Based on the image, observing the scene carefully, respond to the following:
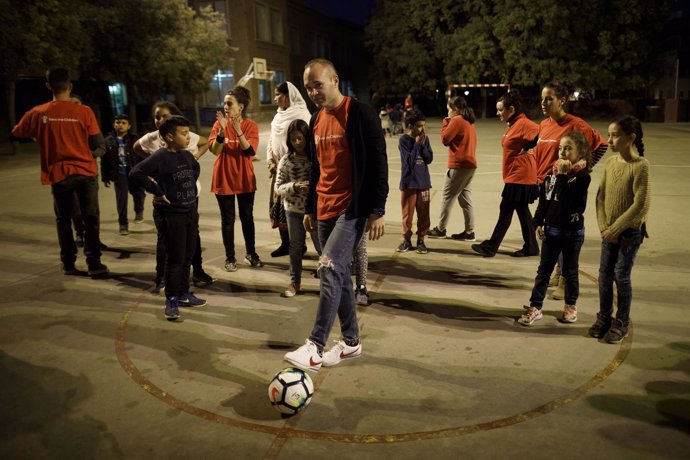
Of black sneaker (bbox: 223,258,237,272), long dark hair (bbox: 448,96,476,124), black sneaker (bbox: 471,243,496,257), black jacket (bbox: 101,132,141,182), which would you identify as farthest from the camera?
black jacket (bbox: 101,132,141,182)

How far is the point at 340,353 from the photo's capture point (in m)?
4.00

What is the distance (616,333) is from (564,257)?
2.23 feet

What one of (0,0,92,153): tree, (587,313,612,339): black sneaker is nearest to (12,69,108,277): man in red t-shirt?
(587,313,612,339): black sneaker

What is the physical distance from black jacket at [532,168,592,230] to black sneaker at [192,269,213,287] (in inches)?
134

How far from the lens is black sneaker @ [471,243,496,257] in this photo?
652 centimetres

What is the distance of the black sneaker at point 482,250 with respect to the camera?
6523 millimetres

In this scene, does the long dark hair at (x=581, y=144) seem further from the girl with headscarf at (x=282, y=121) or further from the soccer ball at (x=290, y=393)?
the girl with headscarf at (x=282, y=121)

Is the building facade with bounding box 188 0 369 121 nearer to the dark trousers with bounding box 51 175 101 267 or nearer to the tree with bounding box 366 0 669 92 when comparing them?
the tree with bounding box 366 0 669 92

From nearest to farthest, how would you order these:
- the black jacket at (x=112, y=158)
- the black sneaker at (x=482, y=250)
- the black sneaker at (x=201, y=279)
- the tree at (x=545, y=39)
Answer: the black sneaker at (x=201, y=279) < the black sneaker at (x=482, y=250) < the black jacket at (x=112, y=158) < the tree at (x=545, y=39)

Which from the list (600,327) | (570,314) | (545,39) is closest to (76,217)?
(570,314)

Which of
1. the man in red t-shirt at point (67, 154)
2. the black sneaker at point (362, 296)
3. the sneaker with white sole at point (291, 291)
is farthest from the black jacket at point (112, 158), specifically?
the black sneaker at point (362, 296)

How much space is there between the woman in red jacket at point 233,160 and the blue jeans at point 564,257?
319 centimetres

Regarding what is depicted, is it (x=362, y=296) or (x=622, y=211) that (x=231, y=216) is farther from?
(x=622, y=211)

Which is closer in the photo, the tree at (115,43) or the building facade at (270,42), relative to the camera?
the tree at (115,43)
